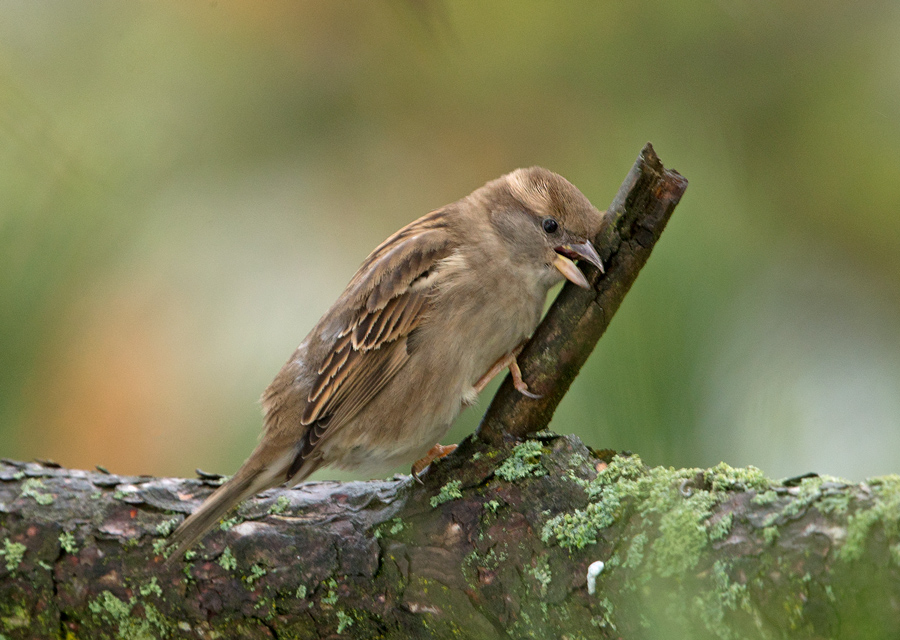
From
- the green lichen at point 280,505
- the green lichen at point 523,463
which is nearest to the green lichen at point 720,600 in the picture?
the green lichen at point 523,463

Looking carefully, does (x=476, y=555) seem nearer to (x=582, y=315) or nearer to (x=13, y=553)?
(x=582, y=315)

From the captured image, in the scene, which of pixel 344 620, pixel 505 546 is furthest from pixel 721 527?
pixel 344 620

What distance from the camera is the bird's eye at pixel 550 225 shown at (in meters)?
2.33

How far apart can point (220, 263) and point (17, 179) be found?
64 cm

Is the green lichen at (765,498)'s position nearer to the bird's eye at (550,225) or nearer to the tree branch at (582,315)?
the tree branch at (582,315)

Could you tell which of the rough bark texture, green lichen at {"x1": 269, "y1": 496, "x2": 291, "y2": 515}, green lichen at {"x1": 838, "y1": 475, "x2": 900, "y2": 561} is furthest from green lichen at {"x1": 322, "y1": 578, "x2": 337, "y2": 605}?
green lichen at {"x1": 838, "y1": 475, "x2": 900, "y2": 561}

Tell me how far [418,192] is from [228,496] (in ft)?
3.12

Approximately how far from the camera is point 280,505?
2068 mm

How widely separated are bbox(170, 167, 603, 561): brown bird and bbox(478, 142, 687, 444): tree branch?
0.28m

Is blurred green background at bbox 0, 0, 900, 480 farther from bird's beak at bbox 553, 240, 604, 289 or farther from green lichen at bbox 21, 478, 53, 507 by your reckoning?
bird's beak at bbox 553, 240, 604, 289

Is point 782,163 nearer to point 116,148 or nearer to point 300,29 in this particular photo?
point 300,29

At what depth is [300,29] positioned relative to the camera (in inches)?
65.0

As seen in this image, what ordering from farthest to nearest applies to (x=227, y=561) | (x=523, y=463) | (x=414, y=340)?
1. (x=414, y=340)
2. (x=227, y=561)
3. (x=523, y=463)

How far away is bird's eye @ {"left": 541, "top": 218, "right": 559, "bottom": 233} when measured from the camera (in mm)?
2326
